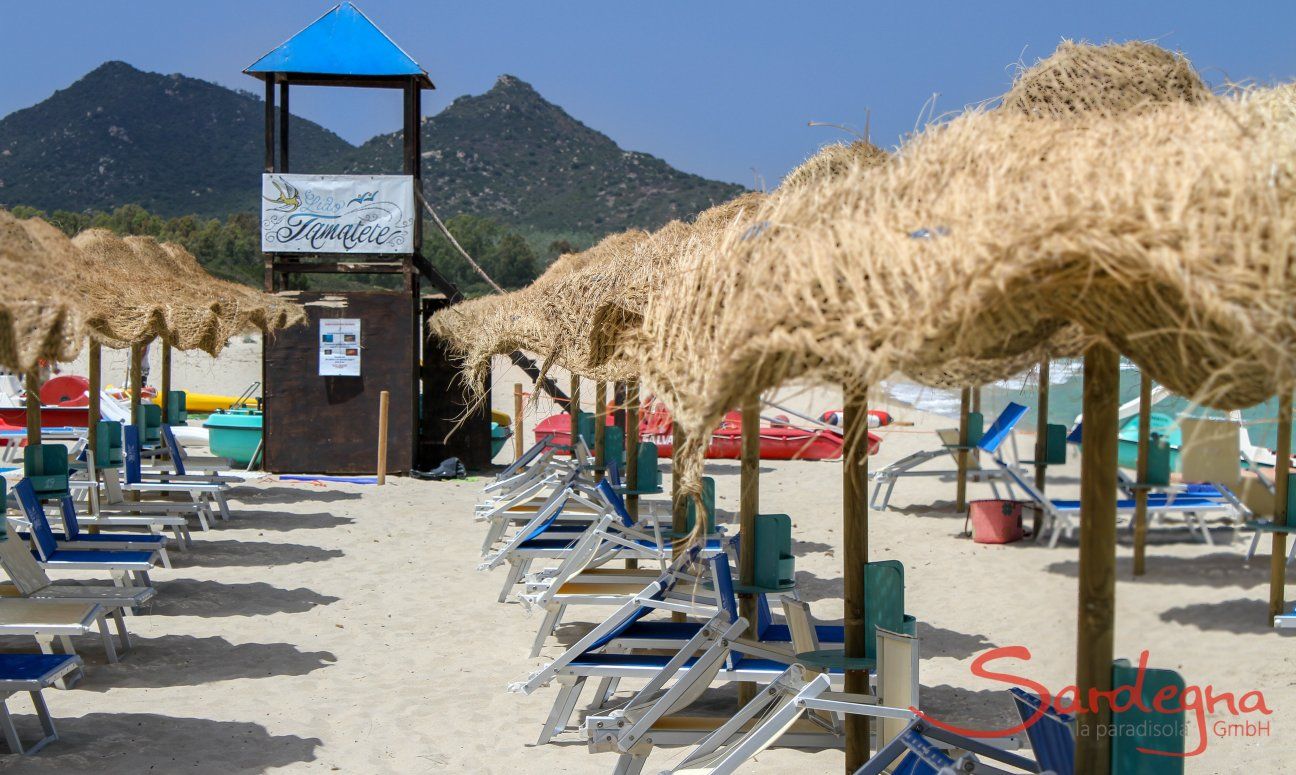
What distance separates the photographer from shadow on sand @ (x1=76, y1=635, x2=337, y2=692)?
6184mm

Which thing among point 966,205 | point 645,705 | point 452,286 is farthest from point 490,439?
point 966,205

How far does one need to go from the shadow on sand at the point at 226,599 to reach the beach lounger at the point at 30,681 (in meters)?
2.72

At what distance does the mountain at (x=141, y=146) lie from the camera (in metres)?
77.6

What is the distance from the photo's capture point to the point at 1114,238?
1963mm

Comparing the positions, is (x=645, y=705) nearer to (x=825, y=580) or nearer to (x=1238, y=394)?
(x=1238, y=394)

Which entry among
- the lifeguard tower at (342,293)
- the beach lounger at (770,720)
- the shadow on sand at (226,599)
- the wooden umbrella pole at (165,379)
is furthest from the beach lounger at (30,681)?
the lifeguard tower at (342,293)

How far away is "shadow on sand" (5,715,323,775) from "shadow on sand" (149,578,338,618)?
7.40ft

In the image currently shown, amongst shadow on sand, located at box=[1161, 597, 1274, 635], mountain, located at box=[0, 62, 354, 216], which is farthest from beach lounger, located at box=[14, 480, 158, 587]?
mountain, located at box=[0, 62, 354, 216]

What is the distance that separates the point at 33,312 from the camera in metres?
4.02

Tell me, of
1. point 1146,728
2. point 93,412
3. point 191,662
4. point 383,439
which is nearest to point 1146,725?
point 1146,728

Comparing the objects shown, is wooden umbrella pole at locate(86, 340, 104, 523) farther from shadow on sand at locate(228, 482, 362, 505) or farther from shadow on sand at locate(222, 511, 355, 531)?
shadow on sand at locate(228, 482, 362, 505)

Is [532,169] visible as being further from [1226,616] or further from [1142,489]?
[1226,616]

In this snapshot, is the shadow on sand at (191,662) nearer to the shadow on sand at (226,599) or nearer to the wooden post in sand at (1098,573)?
the shadow on sand at (226,599)

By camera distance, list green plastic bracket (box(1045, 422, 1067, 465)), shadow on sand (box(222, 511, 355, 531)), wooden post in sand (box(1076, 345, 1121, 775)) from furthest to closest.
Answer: shadow on sand (box(222, 511, 355, 531))
green plastic bracket (box(1045, 422, 1067, 465))
wooden post in sand (box(1076, 345, 1121, 775))
